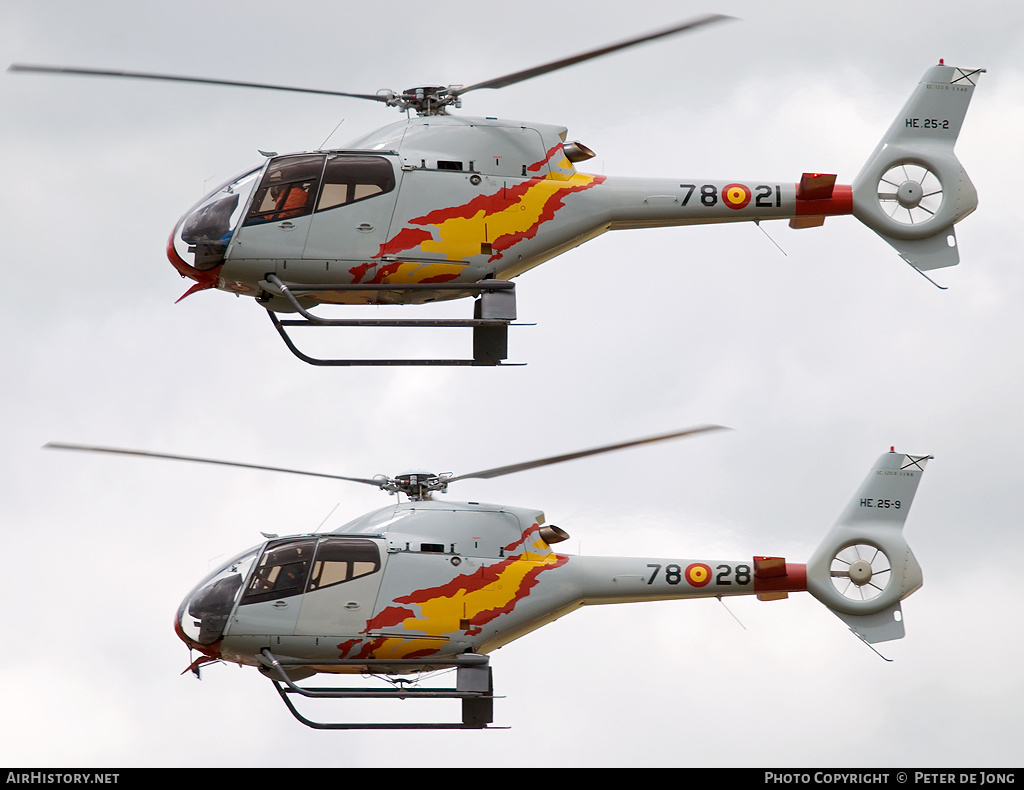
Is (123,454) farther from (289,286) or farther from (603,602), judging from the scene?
(603,602)

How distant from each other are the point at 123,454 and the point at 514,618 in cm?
324

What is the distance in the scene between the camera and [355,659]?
41.1ft

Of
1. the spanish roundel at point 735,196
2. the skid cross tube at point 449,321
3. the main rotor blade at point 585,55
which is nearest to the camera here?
the main rotor blade at point 585,55

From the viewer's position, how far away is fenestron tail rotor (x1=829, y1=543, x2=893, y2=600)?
13.6 m

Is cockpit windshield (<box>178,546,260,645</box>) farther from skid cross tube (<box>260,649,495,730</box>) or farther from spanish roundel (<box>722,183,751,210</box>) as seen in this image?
spanish roundel (<box>722,183,751,210</box>)

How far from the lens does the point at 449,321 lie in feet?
40.4

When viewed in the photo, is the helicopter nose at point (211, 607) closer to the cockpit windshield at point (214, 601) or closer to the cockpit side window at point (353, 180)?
the cockpit windshield at point (214, 601)

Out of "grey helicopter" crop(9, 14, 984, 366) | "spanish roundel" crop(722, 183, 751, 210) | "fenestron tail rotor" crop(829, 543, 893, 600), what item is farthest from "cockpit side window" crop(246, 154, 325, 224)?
"fenestron tail rotor" crop(829, 543, 893, 600)

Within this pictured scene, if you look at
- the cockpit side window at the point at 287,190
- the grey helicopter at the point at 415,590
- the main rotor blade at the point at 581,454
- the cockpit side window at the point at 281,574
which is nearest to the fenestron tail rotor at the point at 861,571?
the grey helicopter at the point at 415,590

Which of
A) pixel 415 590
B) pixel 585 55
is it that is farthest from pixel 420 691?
pixel 585 55

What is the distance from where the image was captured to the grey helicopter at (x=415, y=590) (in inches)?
492

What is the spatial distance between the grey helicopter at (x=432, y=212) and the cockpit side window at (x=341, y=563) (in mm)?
1410
